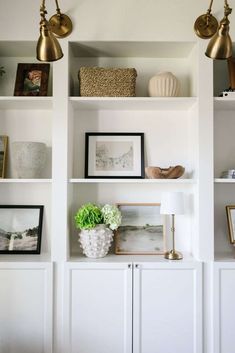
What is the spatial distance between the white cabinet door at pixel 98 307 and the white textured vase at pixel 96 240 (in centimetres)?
9

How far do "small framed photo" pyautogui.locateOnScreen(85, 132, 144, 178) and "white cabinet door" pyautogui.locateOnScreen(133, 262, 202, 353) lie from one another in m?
0.68

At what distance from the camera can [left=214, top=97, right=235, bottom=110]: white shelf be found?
2.05m

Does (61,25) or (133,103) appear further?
(133,103)

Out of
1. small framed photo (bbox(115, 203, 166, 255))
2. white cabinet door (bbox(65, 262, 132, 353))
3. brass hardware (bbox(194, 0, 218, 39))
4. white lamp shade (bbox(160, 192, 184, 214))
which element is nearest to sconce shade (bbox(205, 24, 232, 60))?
→ brass hardware (bbox(194, 0, 218, 39))

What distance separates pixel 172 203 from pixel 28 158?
3.22 feet

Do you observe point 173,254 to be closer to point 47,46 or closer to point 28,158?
point 28,158

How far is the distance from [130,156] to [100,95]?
49 cm

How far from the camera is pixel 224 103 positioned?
6.94 feet

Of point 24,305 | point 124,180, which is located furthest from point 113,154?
point 24,305

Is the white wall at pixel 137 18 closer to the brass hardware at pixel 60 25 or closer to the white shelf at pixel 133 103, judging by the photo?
the brass hardware at pixel 60 25

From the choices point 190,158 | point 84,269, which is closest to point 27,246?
point 84,269

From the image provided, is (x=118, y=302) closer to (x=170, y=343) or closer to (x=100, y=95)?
(x=170, y=343)

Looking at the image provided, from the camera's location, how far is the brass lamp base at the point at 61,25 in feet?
6.50

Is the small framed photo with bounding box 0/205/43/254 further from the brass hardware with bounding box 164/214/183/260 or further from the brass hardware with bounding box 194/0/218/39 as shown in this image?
the brass hardware with bounding box 194/0/218/39
